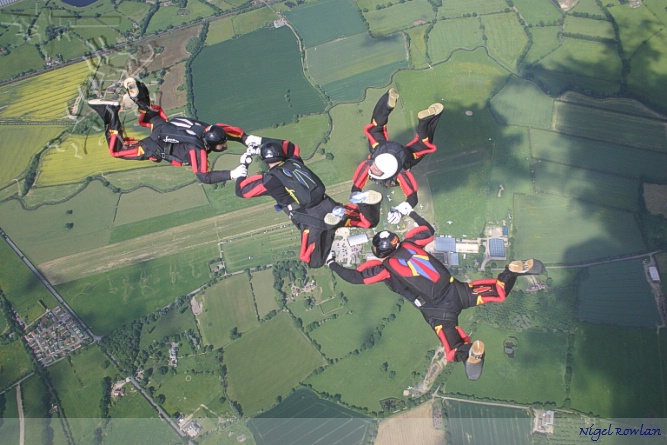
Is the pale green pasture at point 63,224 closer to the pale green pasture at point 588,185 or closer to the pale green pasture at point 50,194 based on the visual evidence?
the pale green pasture at point 50,194

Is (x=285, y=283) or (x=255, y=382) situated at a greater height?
(x=285, y=283)

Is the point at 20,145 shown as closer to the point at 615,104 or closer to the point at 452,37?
the point at 452,37

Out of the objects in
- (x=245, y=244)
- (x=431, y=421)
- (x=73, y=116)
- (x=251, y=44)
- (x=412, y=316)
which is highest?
(x=251, y=44)

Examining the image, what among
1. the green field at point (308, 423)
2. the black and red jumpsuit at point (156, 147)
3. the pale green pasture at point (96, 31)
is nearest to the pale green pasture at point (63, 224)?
the pale green pasture at point (96, 31)

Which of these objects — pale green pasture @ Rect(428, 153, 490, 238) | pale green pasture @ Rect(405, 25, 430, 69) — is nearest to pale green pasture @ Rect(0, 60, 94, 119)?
pale green pasture @ Rect(405, 25, 430, 69)

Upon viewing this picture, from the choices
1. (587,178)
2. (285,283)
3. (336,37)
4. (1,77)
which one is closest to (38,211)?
(1,77)

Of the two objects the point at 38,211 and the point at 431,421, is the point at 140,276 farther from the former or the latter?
the point at 431,421

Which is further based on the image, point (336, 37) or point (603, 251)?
point (336, 37)
